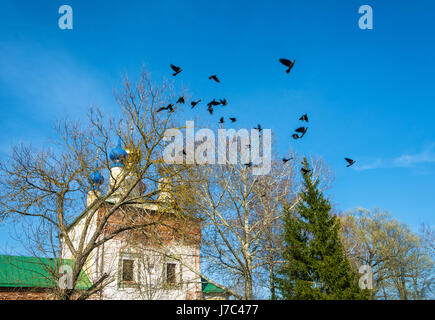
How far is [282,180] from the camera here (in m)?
22.9

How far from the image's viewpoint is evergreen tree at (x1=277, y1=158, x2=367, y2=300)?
18.4 meters

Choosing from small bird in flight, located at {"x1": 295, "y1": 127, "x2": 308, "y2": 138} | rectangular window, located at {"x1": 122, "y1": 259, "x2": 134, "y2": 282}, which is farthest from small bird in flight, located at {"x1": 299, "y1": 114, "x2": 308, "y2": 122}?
rectangular window, located at {"x1": 122, "y1": 259, "x2": 134, "y2": 282}

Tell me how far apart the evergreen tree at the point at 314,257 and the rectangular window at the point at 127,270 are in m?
8.66

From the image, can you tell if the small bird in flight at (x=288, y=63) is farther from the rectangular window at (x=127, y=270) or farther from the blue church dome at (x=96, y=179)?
the rectangular window at (x=127, y=270)

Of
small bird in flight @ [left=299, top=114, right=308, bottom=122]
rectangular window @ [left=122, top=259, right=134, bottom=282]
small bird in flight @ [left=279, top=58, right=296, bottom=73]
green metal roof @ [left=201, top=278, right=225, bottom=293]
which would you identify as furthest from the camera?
green metal roof @ [left=201, top=278, right=225, bottom=293]

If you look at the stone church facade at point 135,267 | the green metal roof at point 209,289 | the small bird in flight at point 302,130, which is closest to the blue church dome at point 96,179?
the stone church facade at point 135,267

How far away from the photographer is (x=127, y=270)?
22250mm

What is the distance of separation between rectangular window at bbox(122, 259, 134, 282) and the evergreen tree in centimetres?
866

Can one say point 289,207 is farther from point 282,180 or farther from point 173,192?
point 173,192

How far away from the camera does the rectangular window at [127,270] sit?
22.1 metres

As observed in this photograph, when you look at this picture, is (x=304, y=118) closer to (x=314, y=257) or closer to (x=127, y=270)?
(x=314, y=257)

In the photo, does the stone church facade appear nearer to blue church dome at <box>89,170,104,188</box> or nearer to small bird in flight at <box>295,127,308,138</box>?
blue church dome at <box>89,170,104,188</box>
